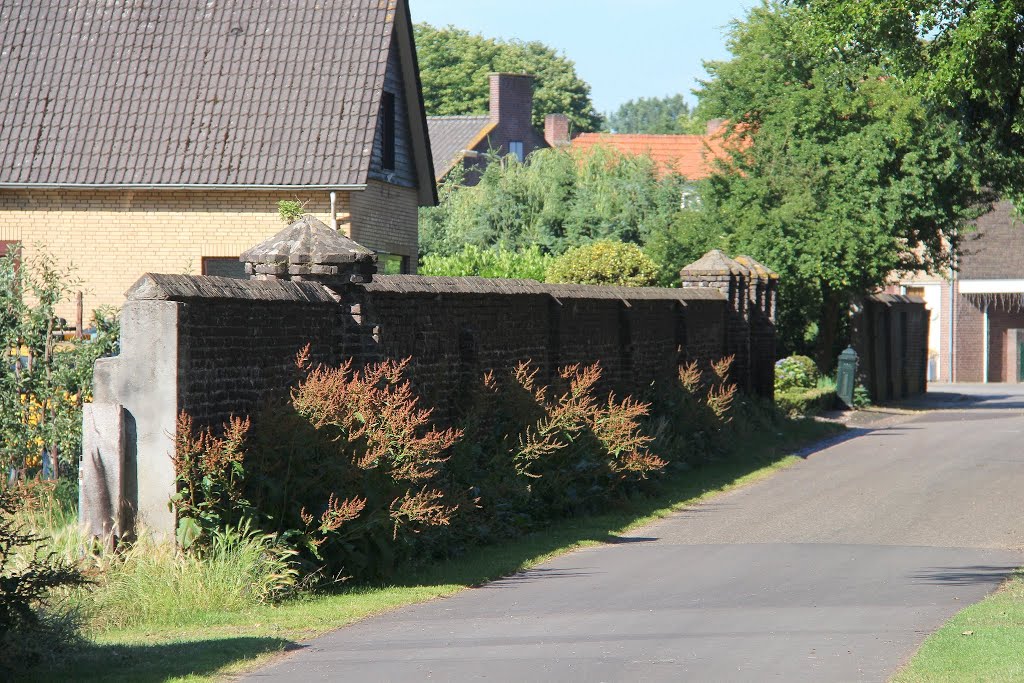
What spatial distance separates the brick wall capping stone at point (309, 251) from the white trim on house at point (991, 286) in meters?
41.4

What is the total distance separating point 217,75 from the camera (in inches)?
899

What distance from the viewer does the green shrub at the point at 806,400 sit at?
1031 inches

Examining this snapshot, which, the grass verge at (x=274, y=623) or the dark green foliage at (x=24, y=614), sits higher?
the dark green foliage at (x=24, y=614)

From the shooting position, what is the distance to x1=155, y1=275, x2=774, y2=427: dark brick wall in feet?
30.6

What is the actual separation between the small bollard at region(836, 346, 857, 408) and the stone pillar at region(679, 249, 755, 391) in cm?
643

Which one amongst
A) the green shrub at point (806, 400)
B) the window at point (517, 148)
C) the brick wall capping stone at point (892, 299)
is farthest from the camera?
the window at point (517, 148)

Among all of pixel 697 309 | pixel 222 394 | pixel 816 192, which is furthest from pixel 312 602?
pixel 816 192

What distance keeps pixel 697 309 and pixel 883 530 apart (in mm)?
8397

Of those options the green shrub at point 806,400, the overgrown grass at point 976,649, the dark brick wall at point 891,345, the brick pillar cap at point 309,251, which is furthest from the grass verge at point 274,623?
the dark brick wall at point 891,345

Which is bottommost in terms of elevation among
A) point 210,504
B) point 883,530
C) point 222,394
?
point 883,530

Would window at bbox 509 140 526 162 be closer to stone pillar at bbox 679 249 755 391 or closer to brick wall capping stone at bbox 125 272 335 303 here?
stone pillar at bbox 679 249 755 391

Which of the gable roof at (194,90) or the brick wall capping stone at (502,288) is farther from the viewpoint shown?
the gable roof at (194,90)

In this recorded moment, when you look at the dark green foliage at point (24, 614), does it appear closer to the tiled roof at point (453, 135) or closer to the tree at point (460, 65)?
the tiled roof at point (453, 135)

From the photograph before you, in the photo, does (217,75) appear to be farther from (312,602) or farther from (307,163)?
(312,602)
